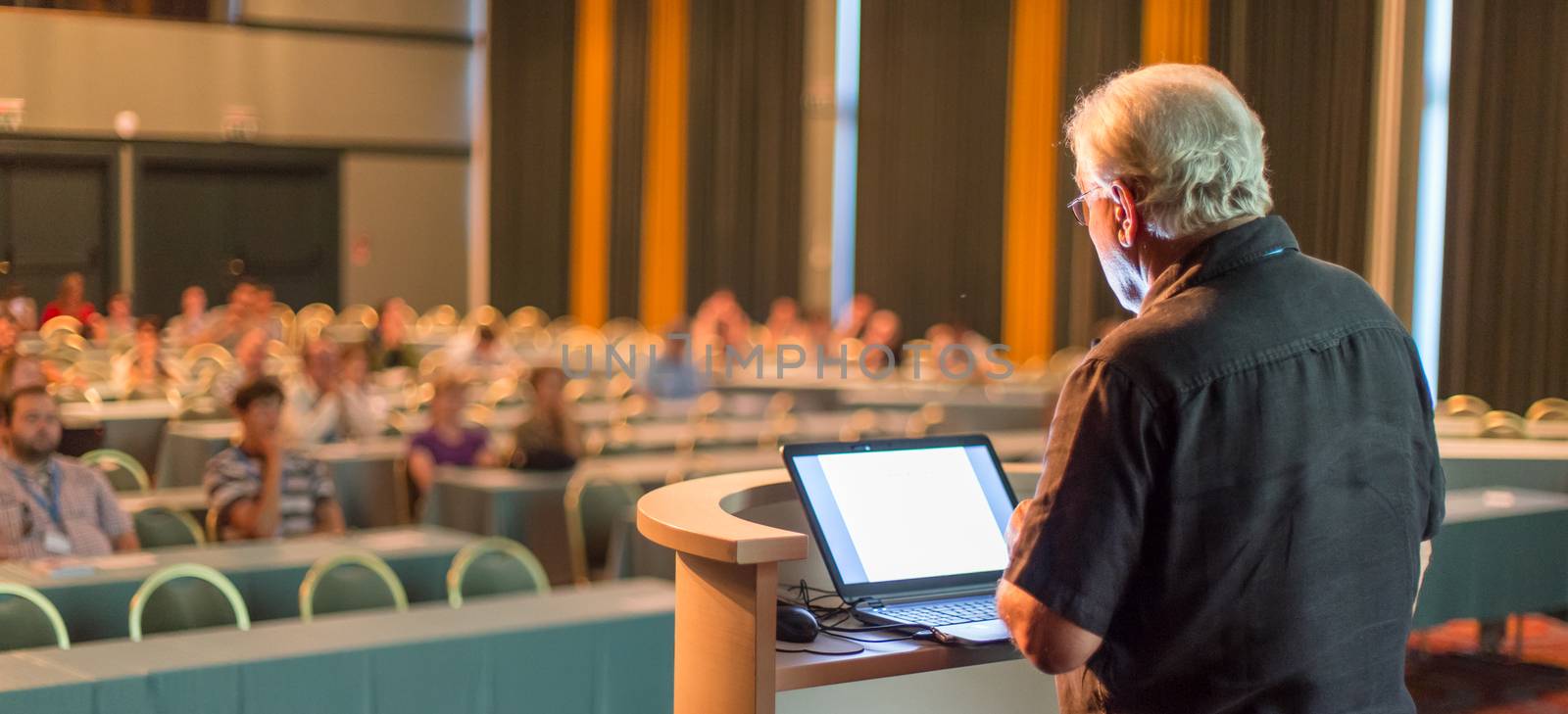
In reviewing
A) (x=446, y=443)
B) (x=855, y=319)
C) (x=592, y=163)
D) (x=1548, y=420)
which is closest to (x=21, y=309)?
(x=446, y=443)

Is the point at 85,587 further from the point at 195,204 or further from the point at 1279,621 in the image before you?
the point at 1279,621

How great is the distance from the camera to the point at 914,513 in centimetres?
219

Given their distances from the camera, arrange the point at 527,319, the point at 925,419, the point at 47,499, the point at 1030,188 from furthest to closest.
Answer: the point at 527,319 < the point at 1030,188 < the point at 925,419 < the point at 47,499

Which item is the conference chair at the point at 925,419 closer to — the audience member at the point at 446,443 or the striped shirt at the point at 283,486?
the audience member at the point at 446,443

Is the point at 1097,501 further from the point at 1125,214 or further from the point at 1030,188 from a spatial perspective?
the point at 1030,188

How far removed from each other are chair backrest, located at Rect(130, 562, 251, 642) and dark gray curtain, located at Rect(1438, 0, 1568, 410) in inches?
170

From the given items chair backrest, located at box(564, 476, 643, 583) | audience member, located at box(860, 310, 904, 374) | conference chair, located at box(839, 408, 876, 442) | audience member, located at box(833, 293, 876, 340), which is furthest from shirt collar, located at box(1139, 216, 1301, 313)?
audience member, located at box(833, 293, 876, 340)

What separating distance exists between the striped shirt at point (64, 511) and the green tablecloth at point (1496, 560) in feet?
12.5

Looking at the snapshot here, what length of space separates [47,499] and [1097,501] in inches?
136

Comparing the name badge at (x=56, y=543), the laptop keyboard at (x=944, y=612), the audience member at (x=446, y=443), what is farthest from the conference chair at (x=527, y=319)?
the laptop keyboard at (x=944, y=612)

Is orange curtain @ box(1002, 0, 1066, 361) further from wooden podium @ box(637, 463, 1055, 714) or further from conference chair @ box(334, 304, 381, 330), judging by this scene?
wooden podium @ box(637, 463, 1055, 714)

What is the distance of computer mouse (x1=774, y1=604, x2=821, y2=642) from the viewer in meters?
1.99

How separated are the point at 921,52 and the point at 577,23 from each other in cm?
517

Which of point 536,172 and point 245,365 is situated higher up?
point 536,172
